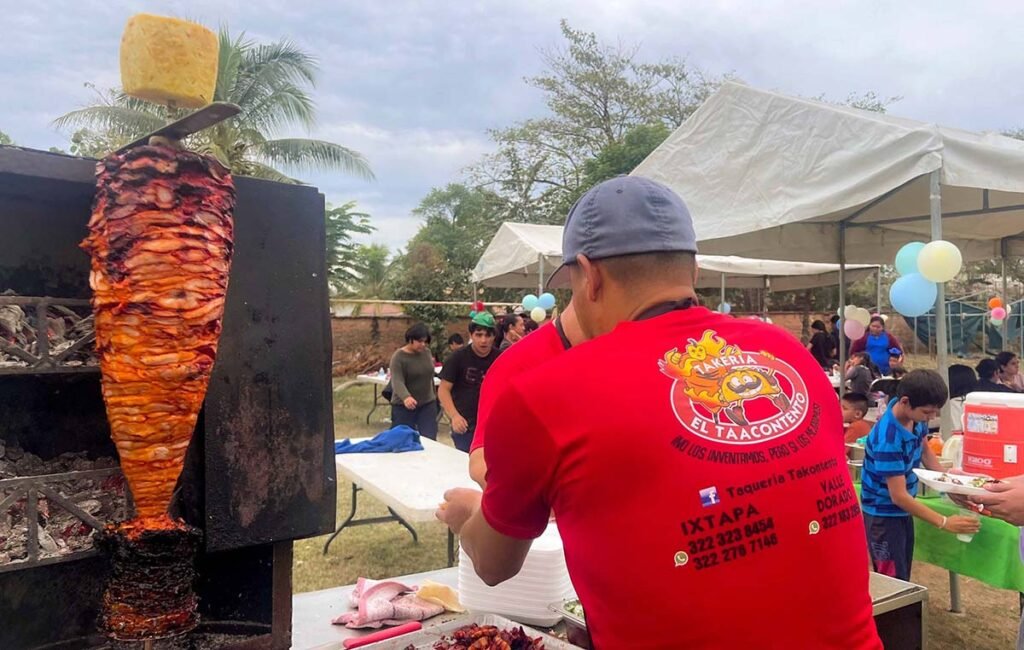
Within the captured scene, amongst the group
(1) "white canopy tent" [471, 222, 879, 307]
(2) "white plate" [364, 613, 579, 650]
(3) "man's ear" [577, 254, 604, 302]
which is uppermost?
(1) "white canopy tent" [471, 222, 879, 307]

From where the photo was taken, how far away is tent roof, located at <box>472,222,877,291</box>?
9.96 meters

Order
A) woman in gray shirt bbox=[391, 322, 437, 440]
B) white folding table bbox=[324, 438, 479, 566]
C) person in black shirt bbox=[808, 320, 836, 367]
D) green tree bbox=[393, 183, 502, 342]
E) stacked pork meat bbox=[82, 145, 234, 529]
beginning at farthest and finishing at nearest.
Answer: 1. green tree bbox=[393, 183, 502, 342]
2. person in black shirt bbox=[808, 320, 836, 367]
3. woman in gray shirt bbox=[391, 322, 437, 440]
4. white folding table bbox=[324, 438, 479, 566]
5. stacked pork meat bbox=[82, 145, 234, 529]

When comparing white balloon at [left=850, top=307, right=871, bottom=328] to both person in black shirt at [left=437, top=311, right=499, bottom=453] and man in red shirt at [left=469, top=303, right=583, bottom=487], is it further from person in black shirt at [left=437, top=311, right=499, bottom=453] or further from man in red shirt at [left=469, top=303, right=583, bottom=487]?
man in red shirt at [left=469, top=303, right=583, bottom=487]

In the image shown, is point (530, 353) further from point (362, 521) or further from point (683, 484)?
point (362, 521)

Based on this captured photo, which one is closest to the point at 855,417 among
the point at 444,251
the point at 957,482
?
the point at 957,482

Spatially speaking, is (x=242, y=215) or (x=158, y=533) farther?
(x=242, y=215)

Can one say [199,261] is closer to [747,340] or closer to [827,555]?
[747,340]

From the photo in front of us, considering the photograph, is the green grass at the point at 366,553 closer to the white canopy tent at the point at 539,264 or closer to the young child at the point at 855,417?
the young child at the point at 855,417

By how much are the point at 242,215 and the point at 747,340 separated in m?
1.08

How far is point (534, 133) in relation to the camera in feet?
82.2

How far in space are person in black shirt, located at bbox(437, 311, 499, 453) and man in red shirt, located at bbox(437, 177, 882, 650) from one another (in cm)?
528

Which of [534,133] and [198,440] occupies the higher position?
[534,133]

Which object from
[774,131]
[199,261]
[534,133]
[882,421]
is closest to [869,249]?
[774,131]

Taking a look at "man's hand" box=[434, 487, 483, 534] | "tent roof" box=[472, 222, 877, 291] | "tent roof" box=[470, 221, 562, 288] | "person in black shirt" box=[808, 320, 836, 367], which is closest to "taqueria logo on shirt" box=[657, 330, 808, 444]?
"man's hand" box=[434, 487, 483, 534]
